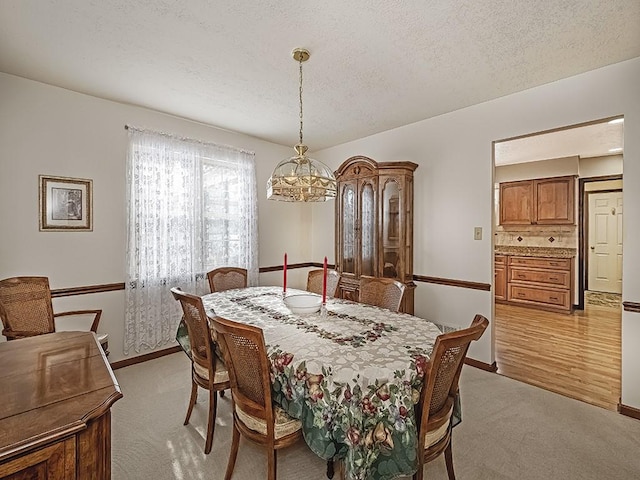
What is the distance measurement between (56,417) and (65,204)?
2.62 m

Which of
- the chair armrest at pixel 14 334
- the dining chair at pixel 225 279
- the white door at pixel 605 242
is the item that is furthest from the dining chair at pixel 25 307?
the white door at pixel 605 242

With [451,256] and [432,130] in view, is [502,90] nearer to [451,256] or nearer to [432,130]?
[432,130]

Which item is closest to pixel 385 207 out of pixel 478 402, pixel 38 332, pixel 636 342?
pixel 478 402

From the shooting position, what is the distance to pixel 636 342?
2.37 metres

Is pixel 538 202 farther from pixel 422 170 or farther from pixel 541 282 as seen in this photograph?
pixel 422 170

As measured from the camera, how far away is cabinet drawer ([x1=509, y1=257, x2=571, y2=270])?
5.14 metres

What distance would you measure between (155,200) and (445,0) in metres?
3.02

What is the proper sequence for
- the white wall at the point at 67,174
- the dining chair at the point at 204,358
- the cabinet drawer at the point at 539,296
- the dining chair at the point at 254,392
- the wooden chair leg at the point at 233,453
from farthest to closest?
the cabinet drawer at the point at 539,296 < the white wall at the point at 67,174 < the dining chair at the point at 204,358 < the wooden chair leg at the point at 233,453 < the dining chair at the point at 254,392

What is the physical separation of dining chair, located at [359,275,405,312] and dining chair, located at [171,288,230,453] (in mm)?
1281

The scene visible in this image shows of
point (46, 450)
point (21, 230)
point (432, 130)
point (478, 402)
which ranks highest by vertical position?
point (432, 130)

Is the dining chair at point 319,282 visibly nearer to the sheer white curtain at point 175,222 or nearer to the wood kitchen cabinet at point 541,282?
the sheer white curtain at point 175,222

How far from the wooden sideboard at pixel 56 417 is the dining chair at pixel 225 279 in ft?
6.28

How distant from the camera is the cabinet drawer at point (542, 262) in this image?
16.9 feet

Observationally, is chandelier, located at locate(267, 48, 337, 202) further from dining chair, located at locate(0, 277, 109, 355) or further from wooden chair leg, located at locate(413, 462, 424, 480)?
dining chair, located at locate(0, 277, 109, 355)
